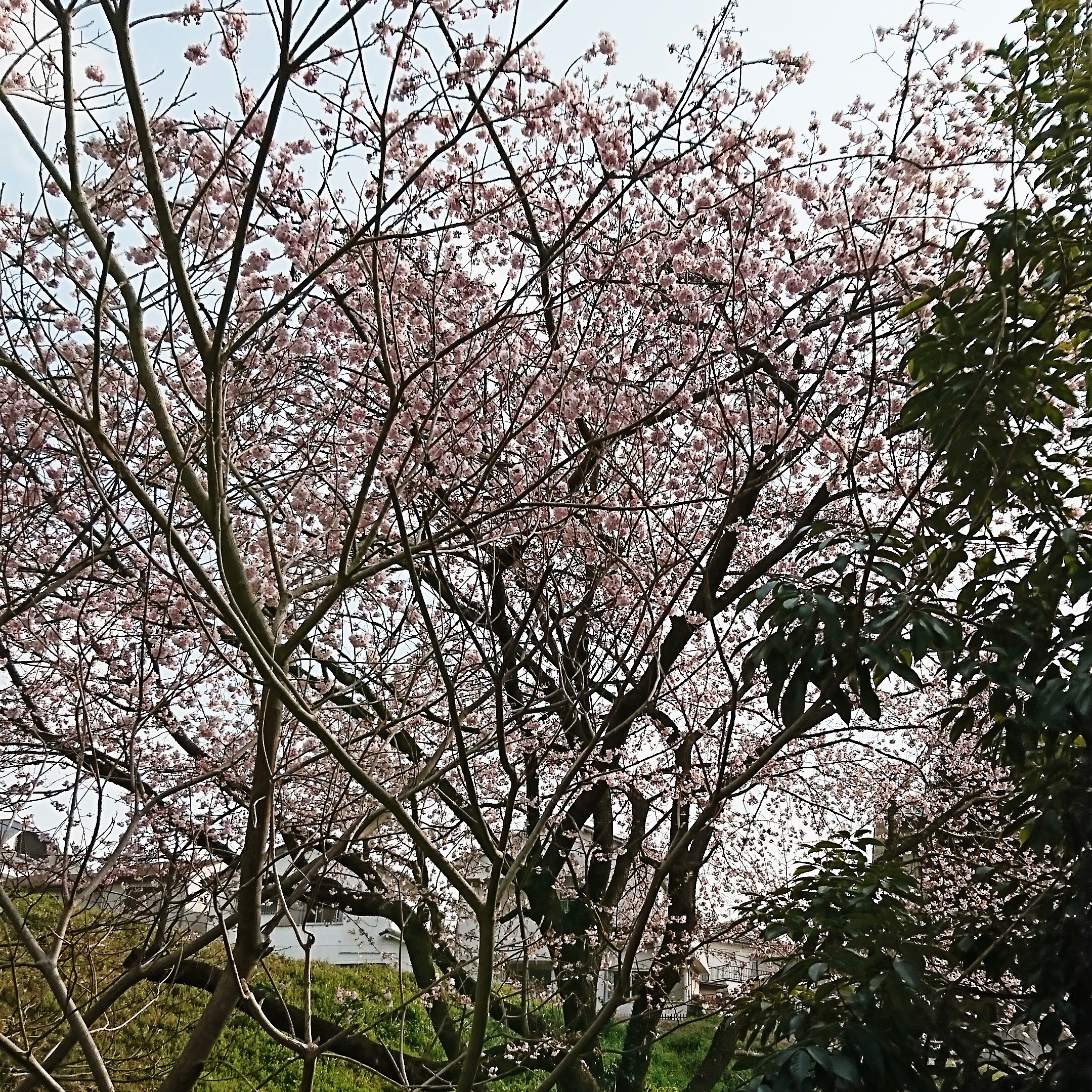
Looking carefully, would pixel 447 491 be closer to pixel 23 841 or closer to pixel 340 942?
pixel 23 841

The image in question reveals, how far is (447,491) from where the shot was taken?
2.66 m

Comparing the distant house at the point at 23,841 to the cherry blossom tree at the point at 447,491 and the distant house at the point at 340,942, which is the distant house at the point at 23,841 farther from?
the distant house at the point at 340,942

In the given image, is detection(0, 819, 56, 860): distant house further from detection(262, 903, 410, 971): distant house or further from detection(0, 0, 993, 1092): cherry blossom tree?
detection(262, 903, 410, 971): distant house

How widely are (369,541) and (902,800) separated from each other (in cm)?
297

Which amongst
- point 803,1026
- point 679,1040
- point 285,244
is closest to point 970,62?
point 285,244

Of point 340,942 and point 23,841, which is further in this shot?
point 340,942

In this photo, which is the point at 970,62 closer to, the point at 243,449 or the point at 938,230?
the point at 938,230

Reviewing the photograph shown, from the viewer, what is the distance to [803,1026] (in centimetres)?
147

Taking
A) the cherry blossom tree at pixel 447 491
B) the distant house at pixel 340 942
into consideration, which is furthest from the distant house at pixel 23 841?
the distant house at pixel 340 942

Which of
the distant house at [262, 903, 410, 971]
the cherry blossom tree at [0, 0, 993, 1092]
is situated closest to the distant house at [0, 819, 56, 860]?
the cherry blossom tree at [0, 0, 993, 1092]

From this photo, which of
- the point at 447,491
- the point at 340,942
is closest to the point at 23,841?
the point at 447,491

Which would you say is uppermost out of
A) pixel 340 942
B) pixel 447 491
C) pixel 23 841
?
pixel 447 491

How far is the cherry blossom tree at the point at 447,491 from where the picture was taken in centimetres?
195

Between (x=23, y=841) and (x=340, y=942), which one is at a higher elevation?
(x=23, y=841)
